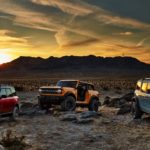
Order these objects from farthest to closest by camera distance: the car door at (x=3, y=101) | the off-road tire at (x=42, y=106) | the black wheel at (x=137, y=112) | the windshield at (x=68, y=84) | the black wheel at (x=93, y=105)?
the black wheel at (x=93, y=105) → the windshield at (x=68, y=84) → the off-road tire at (x=42, y=106) → the black wheel at (x=137, y=112) → the car door at (x=3, y=101)

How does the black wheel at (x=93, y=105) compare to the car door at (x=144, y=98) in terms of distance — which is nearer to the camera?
the car door at (x=144, y=98)

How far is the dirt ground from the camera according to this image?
616 inches

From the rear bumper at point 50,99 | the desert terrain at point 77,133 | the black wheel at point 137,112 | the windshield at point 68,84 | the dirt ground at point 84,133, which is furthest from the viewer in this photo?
the windshield at point 68,84

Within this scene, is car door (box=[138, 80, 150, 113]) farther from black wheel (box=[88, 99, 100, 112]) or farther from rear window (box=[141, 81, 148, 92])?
black wheel (box=[88, 99, 100, 112])

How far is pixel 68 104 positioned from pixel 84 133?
1102 centimetres

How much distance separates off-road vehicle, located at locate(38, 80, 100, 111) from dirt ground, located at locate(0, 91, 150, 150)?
4.98m

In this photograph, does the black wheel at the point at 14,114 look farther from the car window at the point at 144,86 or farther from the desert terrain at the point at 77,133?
the car window at the point at 144,86

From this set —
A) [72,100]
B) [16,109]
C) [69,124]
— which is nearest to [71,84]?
[72,100]

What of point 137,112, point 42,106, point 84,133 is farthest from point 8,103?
point 42,106

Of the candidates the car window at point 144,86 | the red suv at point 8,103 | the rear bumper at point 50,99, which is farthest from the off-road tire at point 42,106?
the car window at point 144,86

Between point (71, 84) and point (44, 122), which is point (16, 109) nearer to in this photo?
point (44, 122)

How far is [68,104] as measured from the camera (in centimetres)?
2962

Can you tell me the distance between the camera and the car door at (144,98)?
888 inches

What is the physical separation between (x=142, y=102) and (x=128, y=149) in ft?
27.5
